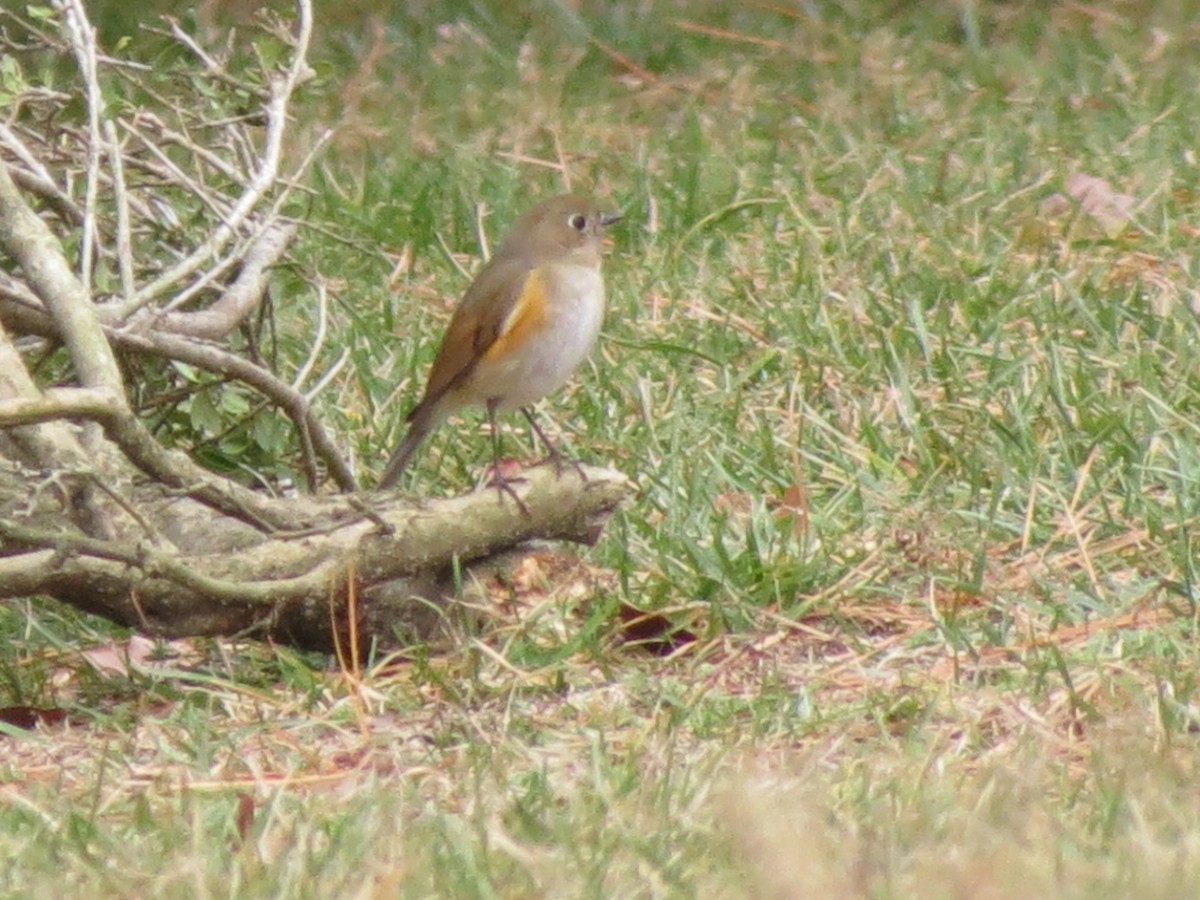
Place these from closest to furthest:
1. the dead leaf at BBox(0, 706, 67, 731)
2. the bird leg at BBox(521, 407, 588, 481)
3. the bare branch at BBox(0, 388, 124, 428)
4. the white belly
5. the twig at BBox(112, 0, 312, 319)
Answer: the bare branch at BBox(0, 388, 124, 428) → the dead leaf at BBox(0, 706, 67, 731) → the bird leg at BBox(521, 407, 588, 481) → the twig at BBox(112, 0, 312, 319) → the white belly

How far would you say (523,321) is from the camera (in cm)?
533

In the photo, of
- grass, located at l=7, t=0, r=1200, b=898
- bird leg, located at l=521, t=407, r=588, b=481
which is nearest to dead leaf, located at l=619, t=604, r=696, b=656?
grass, located at l=7, t=0, r=1200, b=898

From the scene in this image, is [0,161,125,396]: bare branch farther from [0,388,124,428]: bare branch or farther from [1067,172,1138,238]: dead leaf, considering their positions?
[1067,172,1138,238]: dead leaf

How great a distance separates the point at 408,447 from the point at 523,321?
38 cm

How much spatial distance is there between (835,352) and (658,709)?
1985 mm

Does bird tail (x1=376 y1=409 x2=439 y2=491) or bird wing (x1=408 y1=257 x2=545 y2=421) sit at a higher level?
bird wing (x1=408 y1=257 x2=545 y2=421)

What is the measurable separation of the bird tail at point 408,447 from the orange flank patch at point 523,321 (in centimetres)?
20

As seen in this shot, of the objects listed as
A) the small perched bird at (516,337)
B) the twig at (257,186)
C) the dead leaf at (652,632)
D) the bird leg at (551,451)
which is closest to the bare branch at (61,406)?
the twig at (257,186)

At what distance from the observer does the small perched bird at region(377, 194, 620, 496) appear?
5.28 meters

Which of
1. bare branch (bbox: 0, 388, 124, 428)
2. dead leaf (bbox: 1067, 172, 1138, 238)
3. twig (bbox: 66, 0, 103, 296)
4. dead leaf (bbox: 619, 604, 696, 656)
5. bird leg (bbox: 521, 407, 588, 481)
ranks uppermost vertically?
twig (bbox: 66, 0, 103, 296)

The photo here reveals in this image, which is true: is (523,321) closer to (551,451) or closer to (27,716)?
(551,451)

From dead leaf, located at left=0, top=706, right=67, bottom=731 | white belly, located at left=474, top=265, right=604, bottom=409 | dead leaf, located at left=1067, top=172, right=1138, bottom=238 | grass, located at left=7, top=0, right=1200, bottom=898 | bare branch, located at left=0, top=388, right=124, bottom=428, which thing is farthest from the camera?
dead leaf, located at left=1067, top=172, right=1138, bottom=238

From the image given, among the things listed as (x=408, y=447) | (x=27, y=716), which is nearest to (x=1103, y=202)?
(x=408, y=447)

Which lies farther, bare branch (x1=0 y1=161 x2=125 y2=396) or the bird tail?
the bird tail
